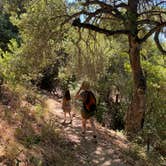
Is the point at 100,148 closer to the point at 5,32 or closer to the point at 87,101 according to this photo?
the point at 87,101

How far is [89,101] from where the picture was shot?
12.6 metres

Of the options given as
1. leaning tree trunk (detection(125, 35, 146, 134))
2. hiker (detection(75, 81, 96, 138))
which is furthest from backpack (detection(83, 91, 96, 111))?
leaning tree trunk (detection(125, 35, 146, 134))

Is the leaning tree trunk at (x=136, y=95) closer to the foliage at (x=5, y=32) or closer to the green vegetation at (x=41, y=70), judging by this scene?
the green vegetation at (x=41, y=70)

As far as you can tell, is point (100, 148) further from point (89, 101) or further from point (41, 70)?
point (41, 70)

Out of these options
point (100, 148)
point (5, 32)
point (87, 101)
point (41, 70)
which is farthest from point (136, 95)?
point (5, 32)

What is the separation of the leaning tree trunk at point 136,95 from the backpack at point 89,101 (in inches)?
159

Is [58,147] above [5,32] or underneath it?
underneath

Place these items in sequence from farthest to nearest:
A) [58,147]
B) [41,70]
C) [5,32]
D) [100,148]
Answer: [5,32]
[41,70]
[100,148]
[58,147]

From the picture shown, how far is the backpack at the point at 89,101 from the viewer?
12.5m

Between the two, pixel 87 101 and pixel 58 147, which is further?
pixel 87 101

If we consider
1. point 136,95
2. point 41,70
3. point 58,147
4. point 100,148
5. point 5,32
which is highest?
point 5,32

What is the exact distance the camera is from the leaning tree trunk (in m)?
16.3

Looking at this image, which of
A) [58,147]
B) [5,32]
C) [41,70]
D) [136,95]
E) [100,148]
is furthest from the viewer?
[5,32]

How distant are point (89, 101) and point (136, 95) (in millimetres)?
4194
